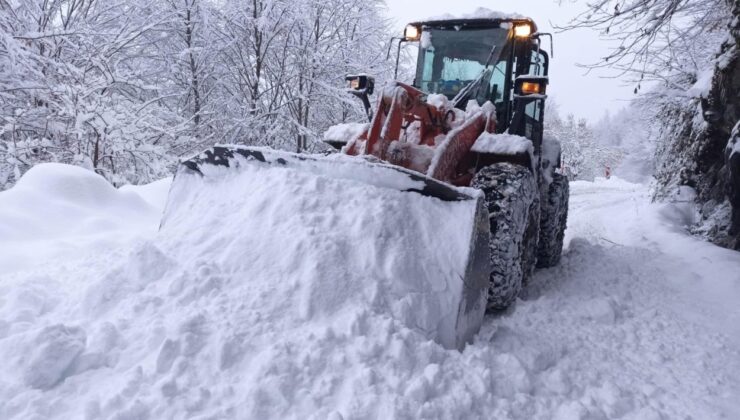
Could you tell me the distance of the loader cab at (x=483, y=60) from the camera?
4512mm

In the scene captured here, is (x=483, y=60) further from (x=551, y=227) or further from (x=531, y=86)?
(x=551, y=227)

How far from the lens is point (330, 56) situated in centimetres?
1274

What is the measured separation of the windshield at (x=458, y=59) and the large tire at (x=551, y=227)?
119 centimetres

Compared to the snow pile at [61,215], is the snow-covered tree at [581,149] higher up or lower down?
higher up

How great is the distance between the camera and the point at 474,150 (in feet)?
12.0

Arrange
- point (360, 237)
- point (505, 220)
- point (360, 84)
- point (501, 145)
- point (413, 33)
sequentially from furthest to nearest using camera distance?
1. point (413, 33)
2. point (360, 84)
3. point (501, 145)
4. point (505, 220)
5. point (360, 237)

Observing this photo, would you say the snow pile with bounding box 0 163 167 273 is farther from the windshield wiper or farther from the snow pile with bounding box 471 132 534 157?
the windshield wiper

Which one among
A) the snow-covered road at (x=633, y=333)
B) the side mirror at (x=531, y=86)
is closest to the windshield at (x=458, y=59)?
the side mirror at (x=531, y=86)

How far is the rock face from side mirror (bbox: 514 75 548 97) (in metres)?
2.82

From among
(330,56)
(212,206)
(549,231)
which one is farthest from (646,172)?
(212,206)

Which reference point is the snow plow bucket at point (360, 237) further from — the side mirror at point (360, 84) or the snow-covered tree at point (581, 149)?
the snow-covered tree at point (581, 149)

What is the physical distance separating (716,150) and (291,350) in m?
6.66

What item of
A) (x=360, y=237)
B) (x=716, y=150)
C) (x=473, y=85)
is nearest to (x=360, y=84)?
(x=473, y=85)

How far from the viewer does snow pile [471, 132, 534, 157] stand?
354cm
